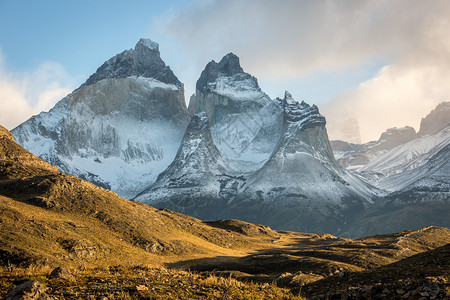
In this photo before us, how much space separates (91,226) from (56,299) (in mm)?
46358

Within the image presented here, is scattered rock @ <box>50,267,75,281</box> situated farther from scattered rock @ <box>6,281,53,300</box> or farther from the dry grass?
scattered rock @ <box>6,281,53,300</box>

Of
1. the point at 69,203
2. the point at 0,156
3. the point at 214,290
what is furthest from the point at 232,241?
the point at 214,290

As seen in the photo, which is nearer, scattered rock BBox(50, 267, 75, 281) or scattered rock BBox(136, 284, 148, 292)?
scattered rock BBox(136, 284, 148, 292)

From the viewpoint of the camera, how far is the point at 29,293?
45.8 ft

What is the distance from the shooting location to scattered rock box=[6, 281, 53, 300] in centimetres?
1387

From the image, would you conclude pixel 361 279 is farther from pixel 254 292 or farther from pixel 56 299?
pixel 56 299

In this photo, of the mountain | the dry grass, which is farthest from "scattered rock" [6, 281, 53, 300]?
the dry grass

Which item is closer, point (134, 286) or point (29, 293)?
point (29, 293)

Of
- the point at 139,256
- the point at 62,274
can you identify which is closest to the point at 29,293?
the point at 62,274

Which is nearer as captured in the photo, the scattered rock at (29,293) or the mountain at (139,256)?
the scattered rock at (29,293)

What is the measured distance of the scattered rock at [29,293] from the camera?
13867 mm

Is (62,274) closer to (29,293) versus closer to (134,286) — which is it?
(134,286)

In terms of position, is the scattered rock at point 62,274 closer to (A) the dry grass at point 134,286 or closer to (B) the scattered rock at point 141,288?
(A) the dry grass at point 134,286

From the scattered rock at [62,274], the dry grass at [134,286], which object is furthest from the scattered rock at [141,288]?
the scattered rock at [62,274]
